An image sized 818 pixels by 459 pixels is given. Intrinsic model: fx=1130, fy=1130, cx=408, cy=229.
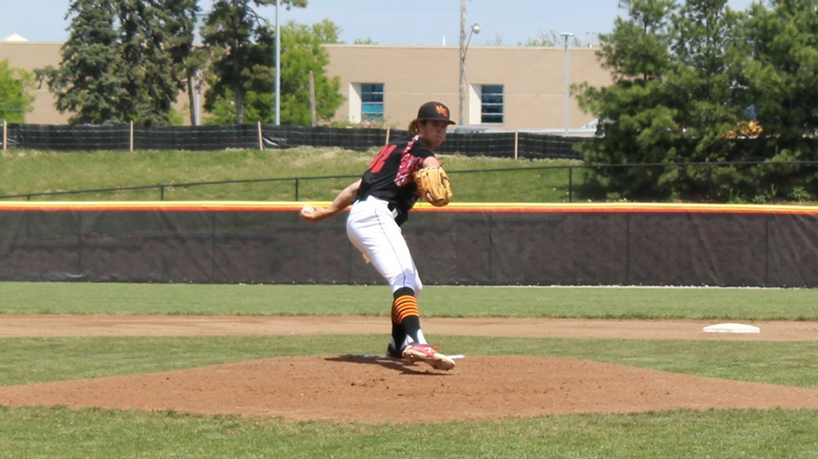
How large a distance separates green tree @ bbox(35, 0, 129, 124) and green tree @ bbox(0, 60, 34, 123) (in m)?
11.9

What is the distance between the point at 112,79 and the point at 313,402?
44624 millimetres

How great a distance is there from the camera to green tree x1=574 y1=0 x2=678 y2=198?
103 feet

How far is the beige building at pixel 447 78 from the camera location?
64875 millimetres

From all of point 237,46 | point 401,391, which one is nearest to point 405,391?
point 401,391

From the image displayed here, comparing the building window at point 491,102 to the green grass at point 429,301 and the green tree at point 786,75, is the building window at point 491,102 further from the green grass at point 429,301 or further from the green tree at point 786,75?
the green grass at point 429,301

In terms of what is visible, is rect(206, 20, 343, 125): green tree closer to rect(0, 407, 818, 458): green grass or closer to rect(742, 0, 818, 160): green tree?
rect(742, 0, 818, 160): green tree

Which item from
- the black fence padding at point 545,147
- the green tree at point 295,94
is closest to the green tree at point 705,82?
the black fence padding at point 545,147

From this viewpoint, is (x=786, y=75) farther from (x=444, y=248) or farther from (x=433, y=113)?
(x=433, y=113)

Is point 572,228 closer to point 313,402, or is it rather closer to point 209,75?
point 313,402

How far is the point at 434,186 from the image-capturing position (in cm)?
651

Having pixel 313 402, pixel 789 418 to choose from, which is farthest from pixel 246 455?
pixel 789 418

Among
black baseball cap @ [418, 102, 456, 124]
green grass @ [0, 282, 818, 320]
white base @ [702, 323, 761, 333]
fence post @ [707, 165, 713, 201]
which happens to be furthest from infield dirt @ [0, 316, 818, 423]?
fence post @ [707, 165, 713, 201]

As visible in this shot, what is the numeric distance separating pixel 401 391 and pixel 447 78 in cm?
5924

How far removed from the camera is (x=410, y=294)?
6.87 m
